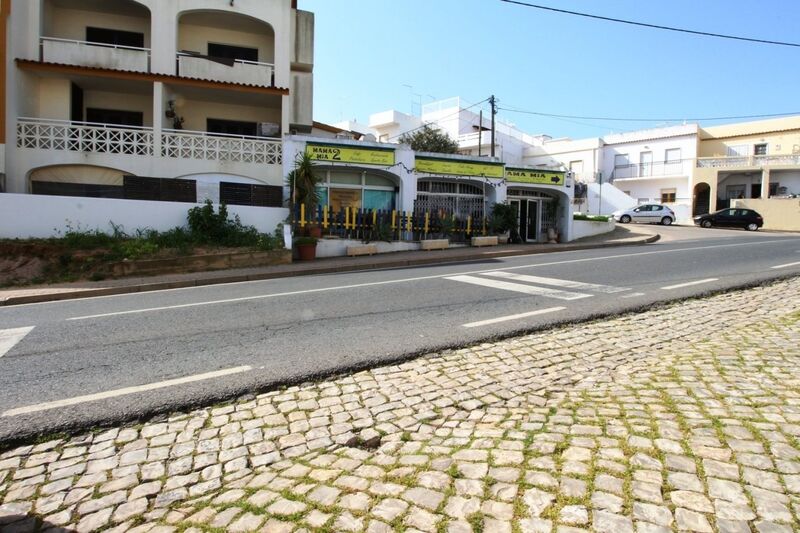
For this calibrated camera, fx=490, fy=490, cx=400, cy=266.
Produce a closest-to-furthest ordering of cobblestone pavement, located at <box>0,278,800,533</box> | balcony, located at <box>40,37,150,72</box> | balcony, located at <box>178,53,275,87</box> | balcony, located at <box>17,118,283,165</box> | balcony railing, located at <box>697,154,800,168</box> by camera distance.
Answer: cobblestone pavement, located at <box>0,278,800,533</box> → balcony, located at <box>17,118,283,165</box> → balcony, located at <box>40,37,150,72</box> → balcony, located at <box>178,53,275,87</box> → balcony railing, located at <box>697,154,800,168</box>

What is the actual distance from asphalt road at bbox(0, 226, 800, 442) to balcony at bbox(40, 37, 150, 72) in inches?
519

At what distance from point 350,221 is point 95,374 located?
13.4m

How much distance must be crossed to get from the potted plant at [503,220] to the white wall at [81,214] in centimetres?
1018

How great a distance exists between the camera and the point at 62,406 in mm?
3977

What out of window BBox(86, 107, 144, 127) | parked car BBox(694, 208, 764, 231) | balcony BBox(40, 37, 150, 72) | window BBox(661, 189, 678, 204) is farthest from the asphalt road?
window BBox(661, 189, 678, 204)

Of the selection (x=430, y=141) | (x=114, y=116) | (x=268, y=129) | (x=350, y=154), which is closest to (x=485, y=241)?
(x=350, y=154)

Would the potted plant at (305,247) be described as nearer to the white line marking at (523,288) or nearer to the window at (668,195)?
the white line marking at (523,288)

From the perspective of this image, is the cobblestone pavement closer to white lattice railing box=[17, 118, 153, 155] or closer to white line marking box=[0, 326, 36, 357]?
white line marking box=[0, 326, 36, 357]

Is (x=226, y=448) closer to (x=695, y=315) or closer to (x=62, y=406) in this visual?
(x=62, y=406)

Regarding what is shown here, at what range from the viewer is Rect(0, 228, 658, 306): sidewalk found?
10.5 m

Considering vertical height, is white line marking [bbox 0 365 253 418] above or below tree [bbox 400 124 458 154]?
below

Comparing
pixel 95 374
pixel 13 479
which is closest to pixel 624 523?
pixel 13 479

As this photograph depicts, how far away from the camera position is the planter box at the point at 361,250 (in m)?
17.0

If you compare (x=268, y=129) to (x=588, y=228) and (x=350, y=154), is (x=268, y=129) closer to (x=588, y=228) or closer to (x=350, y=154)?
(x=350, y=154)
